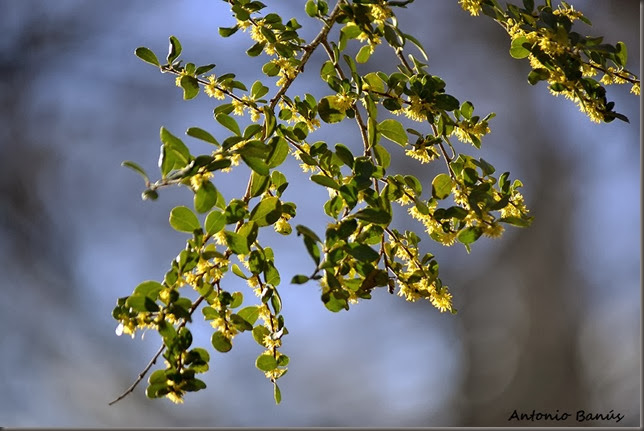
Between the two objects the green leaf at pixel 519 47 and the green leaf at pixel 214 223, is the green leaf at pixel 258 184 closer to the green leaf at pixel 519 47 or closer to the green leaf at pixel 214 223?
the green leaf at pixel 214 223

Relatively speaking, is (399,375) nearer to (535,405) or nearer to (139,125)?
(535,405)

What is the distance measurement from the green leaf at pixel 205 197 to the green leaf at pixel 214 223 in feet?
0.13

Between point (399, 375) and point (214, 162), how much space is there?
162cm

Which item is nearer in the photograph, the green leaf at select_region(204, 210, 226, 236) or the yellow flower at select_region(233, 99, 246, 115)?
the green leaf at select_region(204, 210, 226, 236)

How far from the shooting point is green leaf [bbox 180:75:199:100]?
54 cm

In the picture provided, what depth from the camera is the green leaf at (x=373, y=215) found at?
1.36 ft

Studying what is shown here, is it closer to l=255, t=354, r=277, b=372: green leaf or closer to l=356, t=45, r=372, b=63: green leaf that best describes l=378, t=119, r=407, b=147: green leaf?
l=356, t=45, r=372, b=63: green leaf

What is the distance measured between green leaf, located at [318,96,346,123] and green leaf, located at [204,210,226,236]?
13cm

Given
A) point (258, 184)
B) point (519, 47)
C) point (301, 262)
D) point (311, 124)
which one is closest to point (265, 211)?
point (258, 184)

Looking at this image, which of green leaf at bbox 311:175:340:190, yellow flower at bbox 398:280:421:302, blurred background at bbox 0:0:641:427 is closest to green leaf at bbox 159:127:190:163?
green leaf at bbox 311:175:340:190

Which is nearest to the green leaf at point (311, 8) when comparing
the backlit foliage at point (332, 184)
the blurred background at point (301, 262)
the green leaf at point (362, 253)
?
the backlit foliage at point (332, 184)

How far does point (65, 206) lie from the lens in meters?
1.91

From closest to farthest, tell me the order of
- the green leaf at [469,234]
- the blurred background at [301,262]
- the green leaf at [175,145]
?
the green leaf at [175,145], the green leaf at [469,234], the blurred background at [301,262]

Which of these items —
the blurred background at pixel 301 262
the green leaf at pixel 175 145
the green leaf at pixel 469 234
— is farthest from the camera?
the blurred background at pixel 301 262
